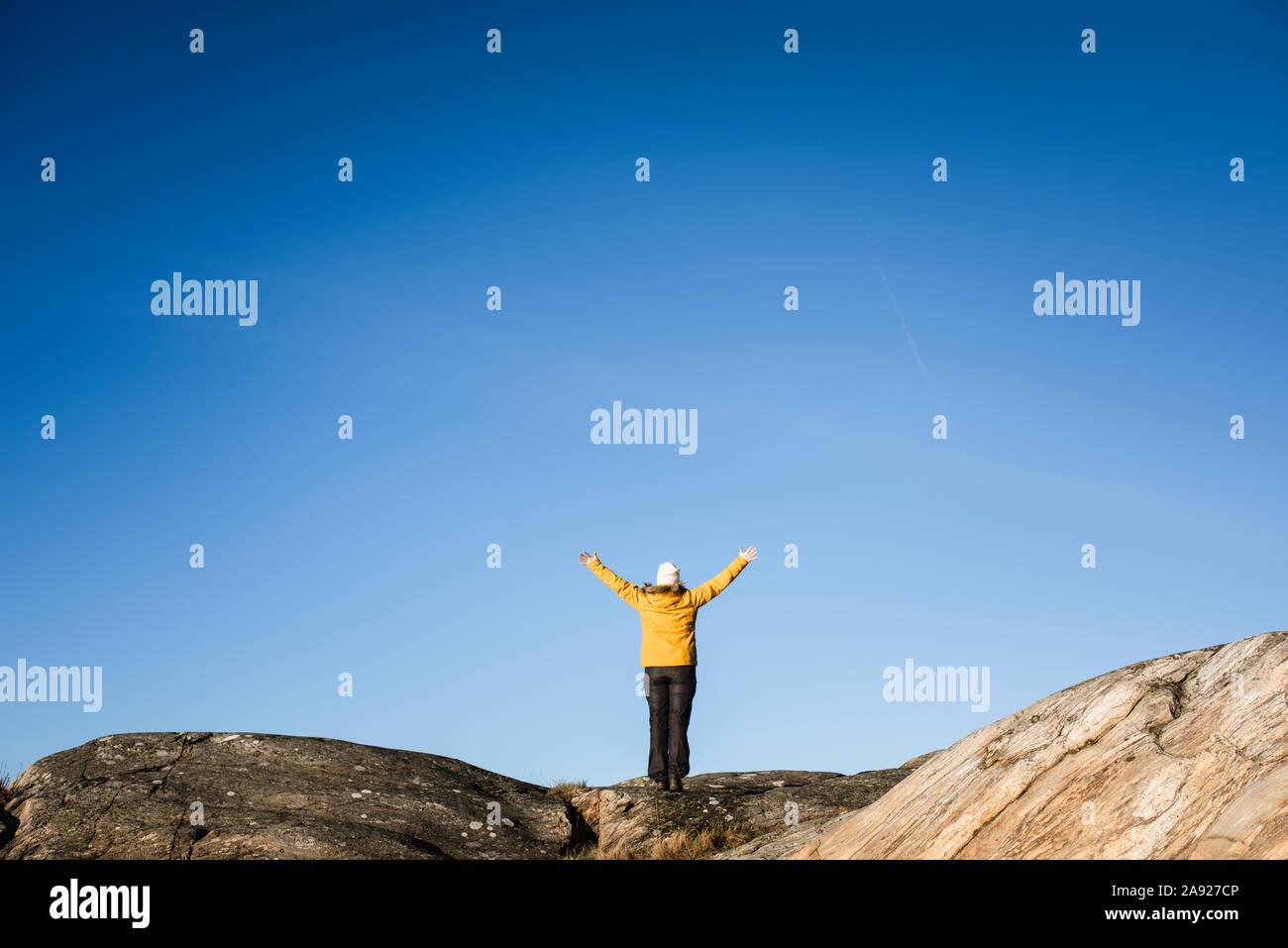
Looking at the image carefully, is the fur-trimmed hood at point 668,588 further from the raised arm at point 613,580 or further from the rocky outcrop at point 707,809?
the rocky outcrop at point 707,809

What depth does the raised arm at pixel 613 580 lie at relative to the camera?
50.9 ft

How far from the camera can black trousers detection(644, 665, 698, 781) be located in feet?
50.4

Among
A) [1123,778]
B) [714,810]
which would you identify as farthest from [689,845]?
[1123,778]

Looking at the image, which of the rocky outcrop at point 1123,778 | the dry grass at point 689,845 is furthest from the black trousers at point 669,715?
the rocky outcrop at point 1123,778

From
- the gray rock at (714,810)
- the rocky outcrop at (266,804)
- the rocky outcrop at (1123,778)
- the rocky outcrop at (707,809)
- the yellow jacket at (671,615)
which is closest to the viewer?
the rocky outcrop at (1123,778)

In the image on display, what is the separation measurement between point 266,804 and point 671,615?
6803 millimetres

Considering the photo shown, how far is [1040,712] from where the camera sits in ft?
38.3

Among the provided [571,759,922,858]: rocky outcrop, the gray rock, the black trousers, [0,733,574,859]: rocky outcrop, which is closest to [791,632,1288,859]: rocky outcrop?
the gray rock

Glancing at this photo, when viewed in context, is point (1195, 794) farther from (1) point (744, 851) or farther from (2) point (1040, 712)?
(1) point (744, 851)

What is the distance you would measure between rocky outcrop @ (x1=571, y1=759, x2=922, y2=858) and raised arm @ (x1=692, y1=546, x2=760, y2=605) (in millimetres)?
3417

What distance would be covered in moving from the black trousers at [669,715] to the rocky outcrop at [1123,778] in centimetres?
361

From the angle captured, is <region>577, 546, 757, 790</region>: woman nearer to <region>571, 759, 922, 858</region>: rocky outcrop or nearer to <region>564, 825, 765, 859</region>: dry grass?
<region>571, 759, 922, 858</region>: rocky outcrop

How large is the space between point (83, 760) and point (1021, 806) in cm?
1420
